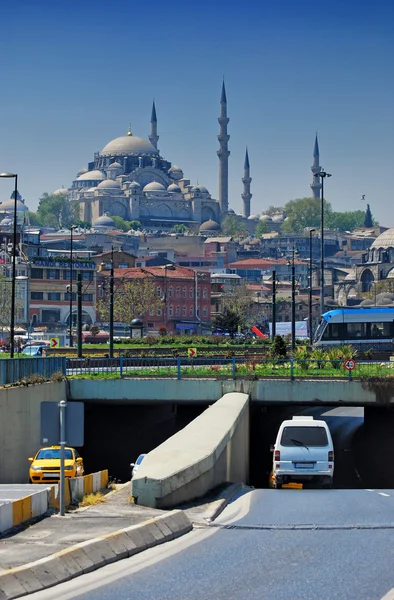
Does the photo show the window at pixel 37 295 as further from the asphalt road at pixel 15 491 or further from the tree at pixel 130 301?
the asphalt road at pixel 15 491

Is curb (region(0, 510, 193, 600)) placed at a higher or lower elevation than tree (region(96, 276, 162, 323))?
lower

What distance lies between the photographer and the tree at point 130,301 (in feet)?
401

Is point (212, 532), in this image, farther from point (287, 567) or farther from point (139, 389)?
point (139, 389)

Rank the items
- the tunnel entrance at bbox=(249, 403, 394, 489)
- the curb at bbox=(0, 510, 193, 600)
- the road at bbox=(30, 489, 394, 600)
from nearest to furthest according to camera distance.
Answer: the curb at bbox=(0, 510, 193, 600) < the road at bbox=(30, 489, 394, 600) < the tunnel entrance at bbox=(249, 403, 394, 489)

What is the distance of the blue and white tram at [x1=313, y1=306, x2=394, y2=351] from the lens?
219ft

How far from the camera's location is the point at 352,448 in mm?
40844

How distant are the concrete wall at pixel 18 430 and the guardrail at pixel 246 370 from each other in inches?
280

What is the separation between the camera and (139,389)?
127 feet

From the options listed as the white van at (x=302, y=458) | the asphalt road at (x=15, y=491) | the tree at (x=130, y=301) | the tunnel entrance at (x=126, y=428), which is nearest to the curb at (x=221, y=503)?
the asphalt road at (x=15, y=491)

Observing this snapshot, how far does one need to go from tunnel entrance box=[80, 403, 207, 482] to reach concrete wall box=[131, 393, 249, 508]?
11414 mm

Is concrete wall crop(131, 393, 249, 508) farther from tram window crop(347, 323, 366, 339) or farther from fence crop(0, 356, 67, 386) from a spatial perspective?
tram window crop(347, 323, 366, 339)

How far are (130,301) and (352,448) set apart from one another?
273 ft

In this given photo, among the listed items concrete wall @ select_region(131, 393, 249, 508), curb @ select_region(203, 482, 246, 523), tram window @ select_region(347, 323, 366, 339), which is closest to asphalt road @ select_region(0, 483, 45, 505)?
concrete wall @ select_region(131, 393, 249, 508)

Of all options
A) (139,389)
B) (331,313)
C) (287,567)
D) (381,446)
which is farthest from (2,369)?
(331,313)
